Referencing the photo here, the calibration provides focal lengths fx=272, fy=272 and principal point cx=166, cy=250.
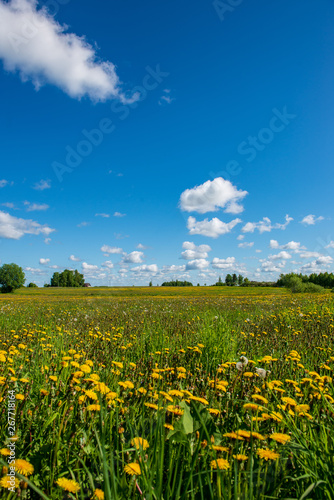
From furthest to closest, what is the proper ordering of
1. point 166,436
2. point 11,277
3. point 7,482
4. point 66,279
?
1. point 66,279
2. point 11,277
3. point 166,436
4. point 7,482

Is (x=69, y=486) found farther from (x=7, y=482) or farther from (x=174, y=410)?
(x=174, y=410)

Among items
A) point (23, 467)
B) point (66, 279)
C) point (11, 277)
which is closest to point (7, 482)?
point (23, 467)

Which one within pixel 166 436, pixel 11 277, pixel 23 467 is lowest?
pixel 166 436

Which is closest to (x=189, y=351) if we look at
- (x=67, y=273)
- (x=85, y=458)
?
(x=85, y=458)

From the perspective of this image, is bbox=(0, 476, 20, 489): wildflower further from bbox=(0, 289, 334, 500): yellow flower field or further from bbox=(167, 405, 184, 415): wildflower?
bbox=(167, 405, 184, 415): wildflower

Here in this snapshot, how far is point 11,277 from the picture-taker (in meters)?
103

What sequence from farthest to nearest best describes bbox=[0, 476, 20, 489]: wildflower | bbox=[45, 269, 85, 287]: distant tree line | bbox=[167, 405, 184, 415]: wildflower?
1. bbox=[45, 269, 85, 287]: distant tree line
2. bbox=[167, 405, 184, 415]: wildflower
3. bbox=[0, 476, 20, 489]: wildflower

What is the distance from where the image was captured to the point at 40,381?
3.02m

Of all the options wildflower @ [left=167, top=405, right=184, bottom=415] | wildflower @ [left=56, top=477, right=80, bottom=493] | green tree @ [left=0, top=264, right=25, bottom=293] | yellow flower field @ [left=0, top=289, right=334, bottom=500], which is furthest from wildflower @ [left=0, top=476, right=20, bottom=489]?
green tree @ [left=0, top=264, right=25, bottom=293]

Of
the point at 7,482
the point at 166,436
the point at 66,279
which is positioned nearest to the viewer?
the point at 7,482

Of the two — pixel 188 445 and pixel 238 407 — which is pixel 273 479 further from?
pixel 238 407

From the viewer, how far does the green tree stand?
3954 inches

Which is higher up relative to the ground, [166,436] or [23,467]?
[23,467]

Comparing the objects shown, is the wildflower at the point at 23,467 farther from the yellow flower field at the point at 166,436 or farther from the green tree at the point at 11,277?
the green tree at the point at 11,277
